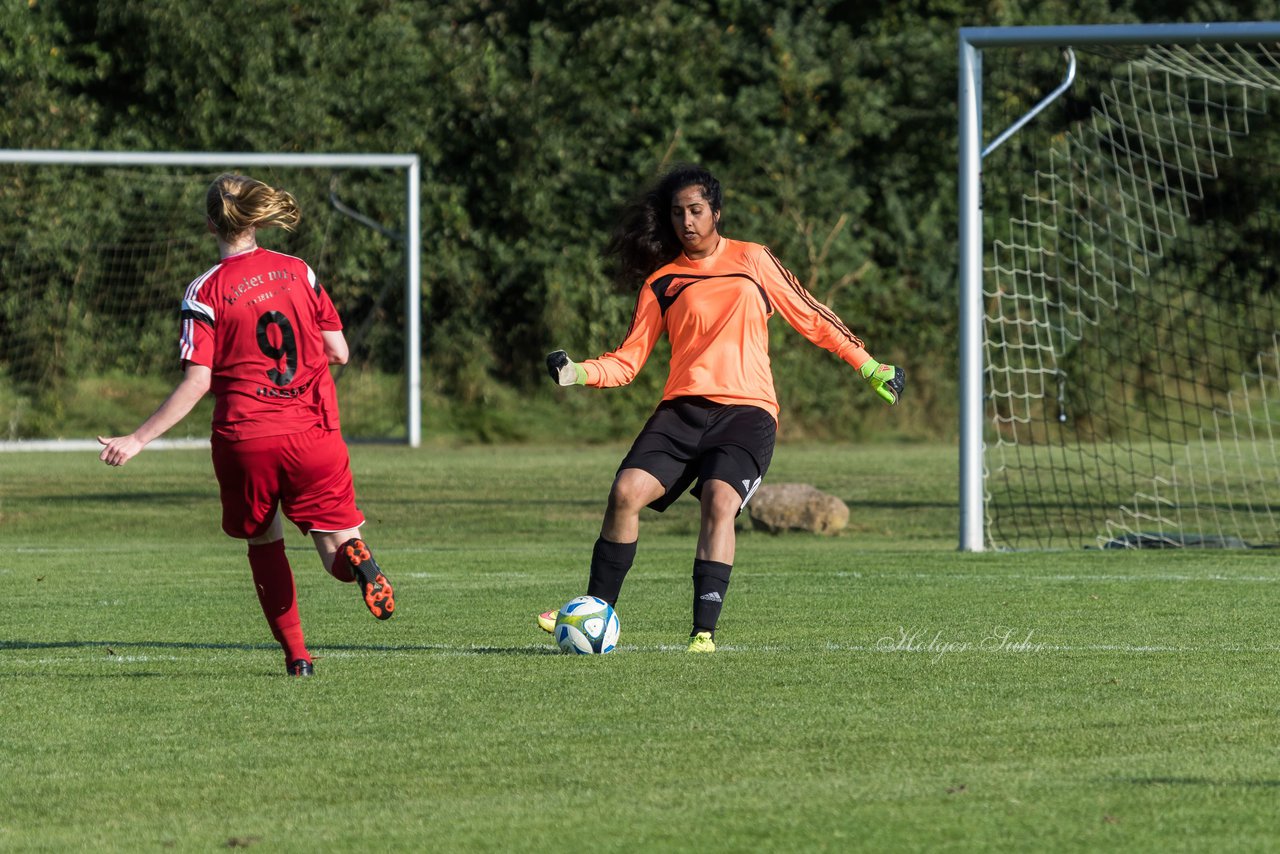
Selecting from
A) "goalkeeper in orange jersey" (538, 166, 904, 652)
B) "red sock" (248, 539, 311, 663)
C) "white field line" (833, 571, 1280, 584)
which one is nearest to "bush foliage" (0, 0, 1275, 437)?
"white field line" (833, 571, 1280, 584)

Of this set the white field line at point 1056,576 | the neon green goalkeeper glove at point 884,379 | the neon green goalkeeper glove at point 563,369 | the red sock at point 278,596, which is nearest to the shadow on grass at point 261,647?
the red sock at point 278,596

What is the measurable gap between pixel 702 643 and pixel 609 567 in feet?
1.44

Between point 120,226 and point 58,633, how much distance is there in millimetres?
17298

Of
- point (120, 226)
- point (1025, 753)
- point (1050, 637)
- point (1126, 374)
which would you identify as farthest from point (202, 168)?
point (1025, 753)

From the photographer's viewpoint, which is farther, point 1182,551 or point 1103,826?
point 1182,551

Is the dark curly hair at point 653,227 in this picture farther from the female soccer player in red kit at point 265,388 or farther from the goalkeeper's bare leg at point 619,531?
the female soccer player in red kit at point 265,388

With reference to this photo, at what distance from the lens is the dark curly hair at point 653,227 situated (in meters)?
6.98

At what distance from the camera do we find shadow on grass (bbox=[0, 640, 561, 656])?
6910 millimetres

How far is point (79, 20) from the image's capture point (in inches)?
1134

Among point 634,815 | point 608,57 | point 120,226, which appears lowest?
point 634,815

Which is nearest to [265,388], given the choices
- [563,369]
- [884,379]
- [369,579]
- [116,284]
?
[369,579]

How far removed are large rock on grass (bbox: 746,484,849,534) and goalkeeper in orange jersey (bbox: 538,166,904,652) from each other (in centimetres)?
745

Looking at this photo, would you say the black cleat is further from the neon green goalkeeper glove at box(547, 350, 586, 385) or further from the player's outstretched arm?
the neon green goalkeeper glove at box(547, 350, 586, 385)

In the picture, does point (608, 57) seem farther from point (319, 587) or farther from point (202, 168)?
point (319, 587)
